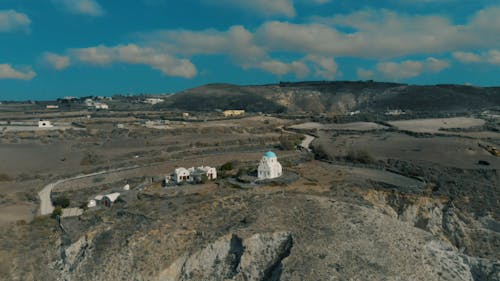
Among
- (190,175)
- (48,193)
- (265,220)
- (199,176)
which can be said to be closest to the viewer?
(265,220)

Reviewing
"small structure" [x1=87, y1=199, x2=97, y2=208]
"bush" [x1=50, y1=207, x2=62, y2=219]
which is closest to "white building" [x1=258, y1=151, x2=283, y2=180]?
"small structure" [x1=87, y1=199, x2=97, y2=208]

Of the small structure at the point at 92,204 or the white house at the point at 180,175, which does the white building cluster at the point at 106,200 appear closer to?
the small structure at the point at 92,204

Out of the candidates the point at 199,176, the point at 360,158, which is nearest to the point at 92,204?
the point at 199,176

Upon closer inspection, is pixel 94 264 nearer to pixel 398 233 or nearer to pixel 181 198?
pixel 181 198

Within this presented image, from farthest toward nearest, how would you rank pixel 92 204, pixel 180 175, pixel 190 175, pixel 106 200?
pixel 190 175
pixel 180 175
pixel 92 204
pixel 106 200

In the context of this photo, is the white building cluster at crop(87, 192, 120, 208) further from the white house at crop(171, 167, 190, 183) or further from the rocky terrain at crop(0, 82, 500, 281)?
the white house at crop(171, 167, 190, 183)

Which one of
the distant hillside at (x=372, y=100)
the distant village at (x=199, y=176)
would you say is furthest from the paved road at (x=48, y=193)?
the distant hillside at (x=372, y=100)

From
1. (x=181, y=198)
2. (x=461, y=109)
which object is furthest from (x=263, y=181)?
(x=461, y=109)

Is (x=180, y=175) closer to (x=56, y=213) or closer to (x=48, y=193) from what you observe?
(x=56, y=213)
